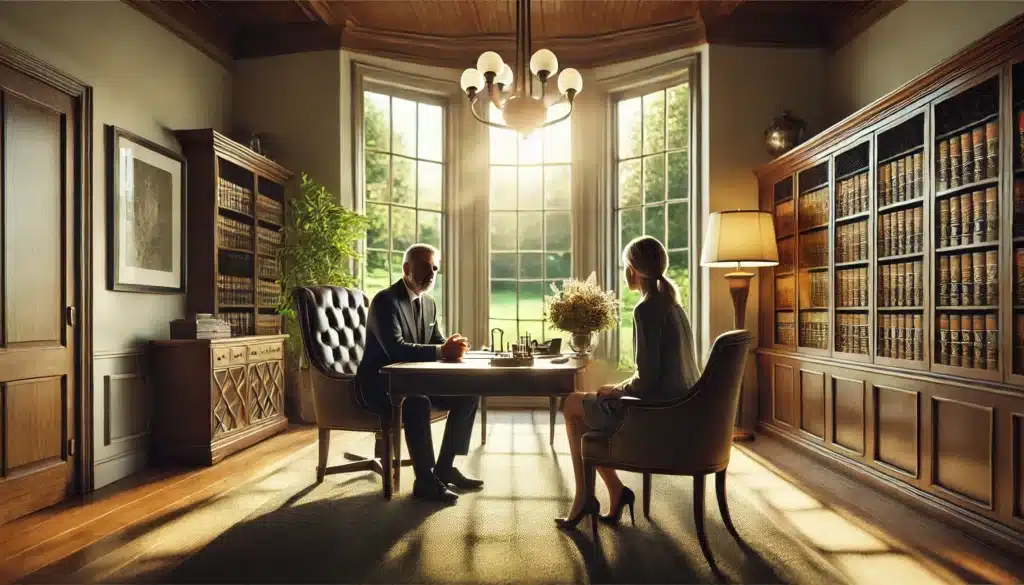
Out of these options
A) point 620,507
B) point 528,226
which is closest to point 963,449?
point 620,507

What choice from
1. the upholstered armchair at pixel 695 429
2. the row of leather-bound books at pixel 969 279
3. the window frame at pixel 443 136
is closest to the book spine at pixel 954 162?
the row of leather-bound books at pixel 969 279

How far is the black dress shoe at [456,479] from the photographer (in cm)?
370

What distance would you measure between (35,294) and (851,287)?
183 inches

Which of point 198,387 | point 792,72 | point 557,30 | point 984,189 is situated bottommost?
point 198,387

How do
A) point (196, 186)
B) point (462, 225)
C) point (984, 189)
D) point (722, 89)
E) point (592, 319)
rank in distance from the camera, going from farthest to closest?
1. point (462, 225)
2. point (722, 89)
3. point (196, 186)
4. point (592, 319)
5. point (984, 189)

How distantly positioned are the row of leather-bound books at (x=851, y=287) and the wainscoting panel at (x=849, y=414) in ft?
1.60

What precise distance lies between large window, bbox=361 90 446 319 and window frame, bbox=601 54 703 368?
1635mm

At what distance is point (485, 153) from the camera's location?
662 centimetres

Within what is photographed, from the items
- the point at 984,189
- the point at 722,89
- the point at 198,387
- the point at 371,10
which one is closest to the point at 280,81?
the point at 371,10

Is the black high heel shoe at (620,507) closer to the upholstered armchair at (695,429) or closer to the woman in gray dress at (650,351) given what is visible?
the woman in gray dress at (650,351)

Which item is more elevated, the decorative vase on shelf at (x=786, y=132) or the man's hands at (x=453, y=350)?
the decorative vase on shelf at (x=786, y=132)

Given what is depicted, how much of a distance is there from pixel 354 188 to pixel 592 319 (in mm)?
3437

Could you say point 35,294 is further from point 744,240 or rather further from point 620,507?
point 744,240

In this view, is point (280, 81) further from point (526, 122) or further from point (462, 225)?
point (526, 122)
